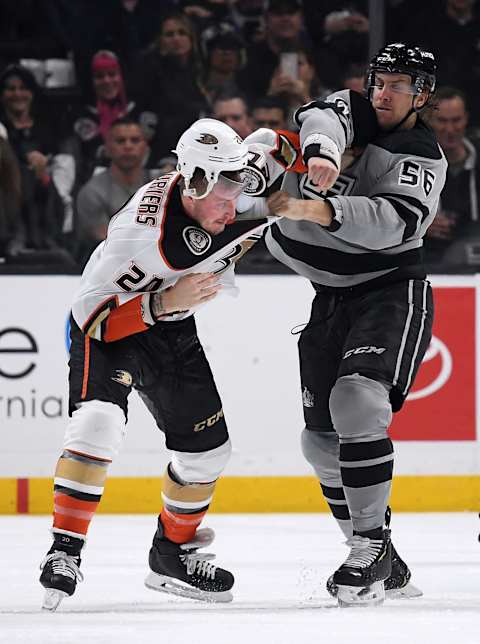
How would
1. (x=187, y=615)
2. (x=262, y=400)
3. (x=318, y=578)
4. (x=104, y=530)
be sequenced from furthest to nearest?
(x=262, y=400) < (x=104, y=530) < (x=318, y=578) < (x=187, y=615)

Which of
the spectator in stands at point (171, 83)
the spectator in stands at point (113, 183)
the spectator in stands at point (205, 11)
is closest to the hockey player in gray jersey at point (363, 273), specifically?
the spectator in stands at point (113, 183)

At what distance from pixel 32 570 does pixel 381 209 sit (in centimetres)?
153

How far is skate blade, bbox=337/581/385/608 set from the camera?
322 cm

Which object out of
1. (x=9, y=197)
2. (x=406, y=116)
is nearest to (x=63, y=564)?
(x=406, y=116)

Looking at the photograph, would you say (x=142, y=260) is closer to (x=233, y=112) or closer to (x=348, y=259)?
(x=348, y=259)

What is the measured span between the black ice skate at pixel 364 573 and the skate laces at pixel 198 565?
19.0 inches

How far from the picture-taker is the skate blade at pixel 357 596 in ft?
10.6

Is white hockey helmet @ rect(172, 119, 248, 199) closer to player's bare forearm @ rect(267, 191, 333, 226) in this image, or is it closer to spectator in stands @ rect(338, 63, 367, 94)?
player's bare forearm @ rect(267, 191, 333, 226)

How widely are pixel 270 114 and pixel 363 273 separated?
2.84m

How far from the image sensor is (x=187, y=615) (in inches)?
119

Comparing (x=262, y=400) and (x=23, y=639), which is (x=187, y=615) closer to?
(x=23, y=639)

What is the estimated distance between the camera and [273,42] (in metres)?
6.34

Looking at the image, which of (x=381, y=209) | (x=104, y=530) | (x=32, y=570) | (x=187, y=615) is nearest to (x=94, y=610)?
(x=187, y=615)

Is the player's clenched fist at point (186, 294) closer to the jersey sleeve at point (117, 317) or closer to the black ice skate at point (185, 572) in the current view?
the jersey sleeve at point (117, 317)
